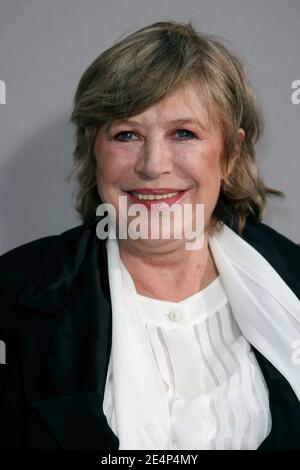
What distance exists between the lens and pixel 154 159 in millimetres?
1369

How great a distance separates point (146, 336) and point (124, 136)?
47 cm

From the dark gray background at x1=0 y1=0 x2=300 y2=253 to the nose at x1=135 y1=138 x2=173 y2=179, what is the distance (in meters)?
0.63

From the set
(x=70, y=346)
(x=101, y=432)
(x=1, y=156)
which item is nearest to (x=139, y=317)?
(x=70, y=346)

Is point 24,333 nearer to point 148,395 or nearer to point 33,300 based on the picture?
point 33,300

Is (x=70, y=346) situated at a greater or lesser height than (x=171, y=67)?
lesser

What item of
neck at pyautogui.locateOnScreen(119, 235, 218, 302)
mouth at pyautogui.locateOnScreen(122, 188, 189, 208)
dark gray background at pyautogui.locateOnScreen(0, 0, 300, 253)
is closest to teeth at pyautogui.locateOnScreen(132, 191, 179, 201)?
mouth at pyautogui.locateOnScreen(122, 188, 189, 208)

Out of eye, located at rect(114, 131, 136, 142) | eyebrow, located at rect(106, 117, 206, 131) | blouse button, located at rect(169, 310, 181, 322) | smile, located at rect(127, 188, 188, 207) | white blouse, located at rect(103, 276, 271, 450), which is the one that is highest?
eyebrow, located at rect(106, 117, 206, 131)

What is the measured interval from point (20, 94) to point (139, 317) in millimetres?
873

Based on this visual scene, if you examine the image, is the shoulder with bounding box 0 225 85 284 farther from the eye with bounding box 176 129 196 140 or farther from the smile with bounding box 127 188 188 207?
the eye with bounding box 176 129 196 140

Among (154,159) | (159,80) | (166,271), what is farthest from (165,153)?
(166,271)

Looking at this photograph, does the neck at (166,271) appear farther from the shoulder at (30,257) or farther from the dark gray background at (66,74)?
the dark gray background at (66,74)

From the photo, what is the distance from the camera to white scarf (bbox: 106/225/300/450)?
1.34 m

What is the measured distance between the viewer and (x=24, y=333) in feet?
4.71
